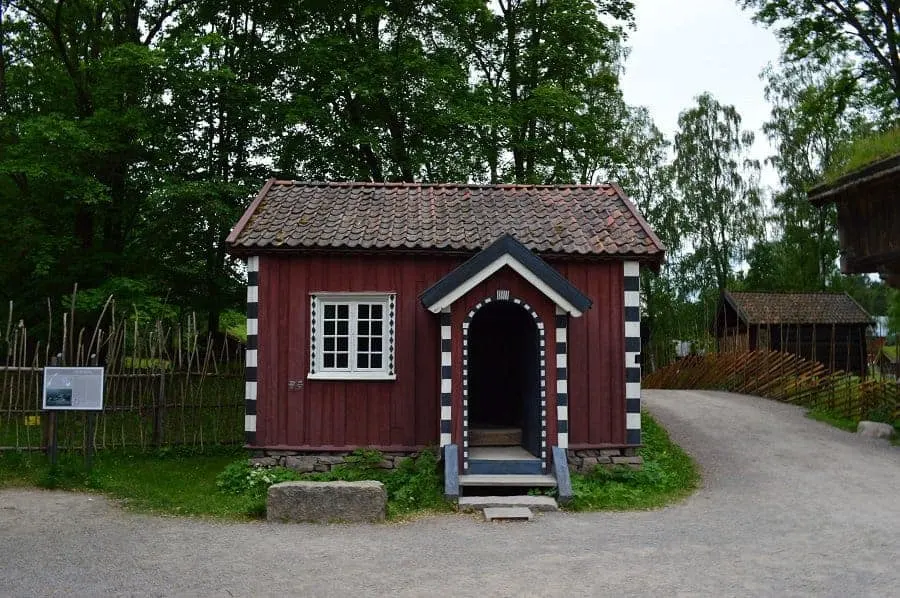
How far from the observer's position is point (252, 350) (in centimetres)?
1205

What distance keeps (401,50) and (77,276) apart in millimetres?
10270

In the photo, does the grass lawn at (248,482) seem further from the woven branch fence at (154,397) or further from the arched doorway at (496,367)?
the arched doorway at (496,367)

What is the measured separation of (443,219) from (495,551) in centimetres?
625

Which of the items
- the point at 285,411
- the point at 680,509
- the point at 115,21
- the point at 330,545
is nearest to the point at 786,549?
the point at 680,509

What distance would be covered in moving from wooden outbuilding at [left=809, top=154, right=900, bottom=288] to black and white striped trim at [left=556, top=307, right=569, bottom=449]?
6549 mm

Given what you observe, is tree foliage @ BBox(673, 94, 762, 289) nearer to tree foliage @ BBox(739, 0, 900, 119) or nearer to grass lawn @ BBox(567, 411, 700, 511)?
tree foliage @ BBox(739, 0, 900, 119)

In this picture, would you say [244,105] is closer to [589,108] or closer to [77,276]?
[77,276]

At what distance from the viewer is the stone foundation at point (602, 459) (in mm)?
11961

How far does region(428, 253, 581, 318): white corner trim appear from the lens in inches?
436

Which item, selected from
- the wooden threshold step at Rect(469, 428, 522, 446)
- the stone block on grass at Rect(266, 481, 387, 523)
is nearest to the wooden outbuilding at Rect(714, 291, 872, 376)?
the wooden threshold step at Rect(469, 428, 522, 446)

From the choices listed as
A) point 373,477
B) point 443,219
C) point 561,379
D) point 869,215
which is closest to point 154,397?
point 373,477

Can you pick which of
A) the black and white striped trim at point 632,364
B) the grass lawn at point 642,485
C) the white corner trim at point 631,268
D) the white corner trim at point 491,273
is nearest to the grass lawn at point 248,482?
the grass lawn at point 642,485

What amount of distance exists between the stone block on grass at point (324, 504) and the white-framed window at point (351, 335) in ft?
8.71

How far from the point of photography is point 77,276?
62.2 feet
